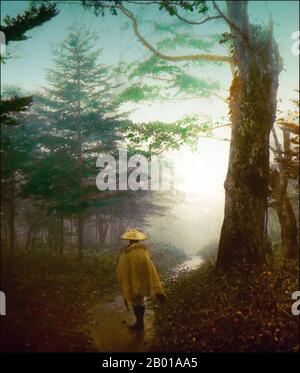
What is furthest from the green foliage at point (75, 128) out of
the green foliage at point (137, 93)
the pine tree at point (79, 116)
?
the green foliage at point (137, 93)

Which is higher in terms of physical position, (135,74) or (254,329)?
(135,74)

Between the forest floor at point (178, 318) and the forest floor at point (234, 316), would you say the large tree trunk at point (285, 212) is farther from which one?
the forest floor at point (234, 316)

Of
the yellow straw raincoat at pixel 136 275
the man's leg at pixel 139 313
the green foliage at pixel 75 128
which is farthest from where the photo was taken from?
the green foliage at pixel 75 128

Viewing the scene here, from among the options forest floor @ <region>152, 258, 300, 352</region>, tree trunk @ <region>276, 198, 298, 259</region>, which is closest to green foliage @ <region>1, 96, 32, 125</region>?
forest floor @ <region>152, 258, 300, 352</region>

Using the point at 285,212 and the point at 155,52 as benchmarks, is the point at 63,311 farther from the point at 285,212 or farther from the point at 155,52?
the point at 285,212

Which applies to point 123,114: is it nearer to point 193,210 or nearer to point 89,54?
point 89,54

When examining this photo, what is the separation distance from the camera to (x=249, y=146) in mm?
9945

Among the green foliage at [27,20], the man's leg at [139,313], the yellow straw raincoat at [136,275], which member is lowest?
the man's leg at [139,313]

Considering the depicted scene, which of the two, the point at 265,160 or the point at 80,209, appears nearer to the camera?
the point at 265,160

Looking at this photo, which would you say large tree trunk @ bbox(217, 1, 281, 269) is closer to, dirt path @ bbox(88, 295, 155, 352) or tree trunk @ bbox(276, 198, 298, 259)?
dirt path @ bbox(88, 295, 155, 352)

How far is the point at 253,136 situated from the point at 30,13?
6890 millimetres

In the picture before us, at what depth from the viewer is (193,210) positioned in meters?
83.3

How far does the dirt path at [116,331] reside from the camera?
7586 millimetres
